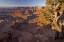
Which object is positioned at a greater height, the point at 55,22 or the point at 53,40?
the point at 55,22

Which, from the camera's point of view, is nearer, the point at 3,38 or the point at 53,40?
the point at 3,38

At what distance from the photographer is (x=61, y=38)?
699 inches

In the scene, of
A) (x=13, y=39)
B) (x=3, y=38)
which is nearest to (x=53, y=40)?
(x=13, y=39)

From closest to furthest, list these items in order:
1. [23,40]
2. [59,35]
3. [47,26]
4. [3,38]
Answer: [3,38] < [23,40] < [59,35] < [47,26]

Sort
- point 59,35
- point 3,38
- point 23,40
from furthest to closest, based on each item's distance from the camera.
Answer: point 59,35 → point 23,40 → point 3,38

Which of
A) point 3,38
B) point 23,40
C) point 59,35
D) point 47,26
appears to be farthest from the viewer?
point 47,26

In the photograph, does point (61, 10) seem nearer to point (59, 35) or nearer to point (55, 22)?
point (55, 22)

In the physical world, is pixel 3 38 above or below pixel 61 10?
below

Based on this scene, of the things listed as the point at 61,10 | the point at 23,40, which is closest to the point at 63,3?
the point at 61,10

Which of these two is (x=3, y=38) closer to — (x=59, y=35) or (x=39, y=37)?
(x=39, y=37)

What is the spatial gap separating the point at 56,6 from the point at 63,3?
965 mm

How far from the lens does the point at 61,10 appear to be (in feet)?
55.3

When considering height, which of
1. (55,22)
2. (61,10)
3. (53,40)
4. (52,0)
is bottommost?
(53,40)

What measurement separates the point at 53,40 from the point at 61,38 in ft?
3.80
